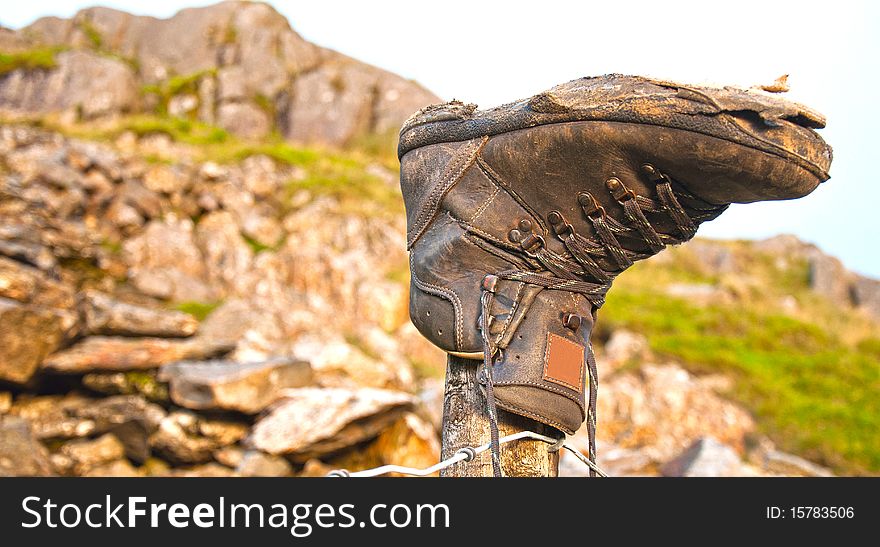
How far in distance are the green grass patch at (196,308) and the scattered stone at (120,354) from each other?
178cm

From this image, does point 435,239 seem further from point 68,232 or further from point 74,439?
point 68,232

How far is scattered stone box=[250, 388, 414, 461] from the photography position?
5832 mm

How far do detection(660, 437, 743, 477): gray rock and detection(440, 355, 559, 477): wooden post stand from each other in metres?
3.24

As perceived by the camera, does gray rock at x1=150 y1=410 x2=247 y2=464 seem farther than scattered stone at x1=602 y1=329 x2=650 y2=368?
No

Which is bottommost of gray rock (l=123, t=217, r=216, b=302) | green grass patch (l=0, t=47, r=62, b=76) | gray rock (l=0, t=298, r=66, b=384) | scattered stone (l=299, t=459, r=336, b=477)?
scattered stone (l=299, t=459, r=336, b=477)

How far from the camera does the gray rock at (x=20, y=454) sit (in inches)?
189

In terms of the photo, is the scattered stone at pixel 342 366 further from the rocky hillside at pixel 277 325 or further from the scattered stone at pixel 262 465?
the scattered stone at pixel 262 465

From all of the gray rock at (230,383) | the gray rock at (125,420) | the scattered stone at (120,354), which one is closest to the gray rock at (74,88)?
the scattered stone at (120,354)

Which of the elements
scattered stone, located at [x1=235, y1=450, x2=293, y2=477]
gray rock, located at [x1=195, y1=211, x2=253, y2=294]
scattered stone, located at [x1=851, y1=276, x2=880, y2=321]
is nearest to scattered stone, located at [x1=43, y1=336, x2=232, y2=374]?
scattered stone, located at [x1=235, y1=450, x2=293, y2=477]

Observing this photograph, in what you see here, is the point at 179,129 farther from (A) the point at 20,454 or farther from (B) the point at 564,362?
(B) the point at 564,362

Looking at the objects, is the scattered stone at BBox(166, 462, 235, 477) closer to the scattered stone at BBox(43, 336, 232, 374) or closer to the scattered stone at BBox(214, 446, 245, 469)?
the scattered stone at BBox(214, 446, 245, 469)

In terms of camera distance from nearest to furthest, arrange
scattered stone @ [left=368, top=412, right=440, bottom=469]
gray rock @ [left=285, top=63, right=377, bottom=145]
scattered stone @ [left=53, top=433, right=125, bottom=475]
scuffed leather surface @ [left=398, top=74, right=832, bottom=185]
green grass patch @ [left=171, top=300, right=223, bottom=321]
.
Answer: scuffed leather surface @ [left=398, top=74, right=832, bottom=185] < scattered stone @ [left=53, top=433, right=125, bottom=475] < scattered stone @ [left=368, top=412, right=440, bottom=469] < green grass patch @ [left=171, top=300, right=223, bottom=321] < gray rock @ [left=285, top=63, right=377, bottom=145]

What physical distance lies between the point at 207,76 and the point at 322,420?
18.8 meters
